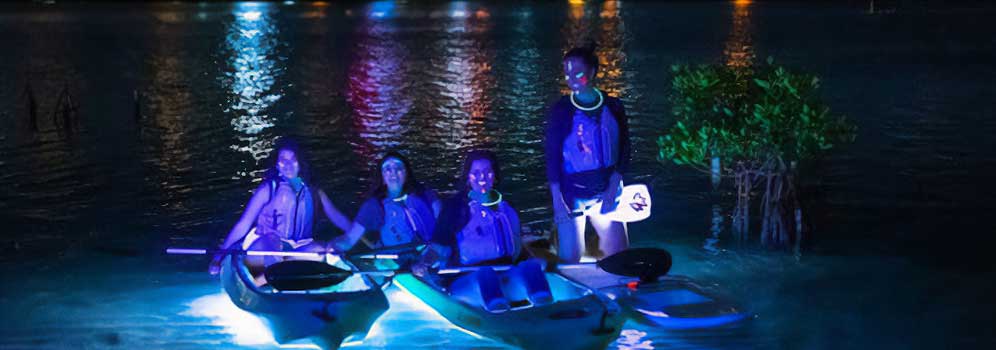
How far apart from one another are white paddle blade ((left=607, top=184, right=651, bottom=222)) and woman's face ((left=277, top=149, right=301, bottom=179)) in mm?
2389

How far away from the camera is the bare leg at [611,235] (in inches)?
381

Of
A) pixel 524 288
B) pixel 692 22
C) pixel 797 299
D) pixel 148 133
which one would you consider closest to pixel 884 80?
pixel 148 133

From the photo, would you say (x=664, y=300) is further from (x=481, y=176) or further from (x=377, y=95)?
(x=377, y=95)

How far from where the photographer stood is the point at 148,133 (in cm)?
1877

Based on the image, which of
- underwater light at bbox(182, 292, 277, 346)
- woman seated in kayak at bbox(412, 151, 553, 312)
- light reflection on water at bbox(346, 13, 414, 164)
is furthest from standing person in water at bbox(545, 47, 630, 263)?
light reflection on water at bbox(346, 13, 414, 164)

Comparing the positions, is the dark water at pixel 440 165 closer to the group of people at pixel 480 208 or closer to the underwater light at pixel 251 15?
the group of people at pixel 480 208

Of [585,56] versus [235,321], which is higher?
[585,56]

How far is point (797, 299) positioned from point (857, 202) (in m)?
3.71

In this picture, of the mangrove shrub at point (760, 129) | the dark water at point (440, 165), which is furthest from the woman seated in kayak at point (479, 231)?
the mangrove shrub at point (760, 129)

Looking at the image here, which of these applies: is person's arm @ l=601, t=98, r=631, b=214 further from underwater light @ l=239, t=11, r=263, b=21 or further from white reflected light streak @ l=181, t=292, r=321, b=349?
underwater light @ l=239, t=11, r=263, b=21

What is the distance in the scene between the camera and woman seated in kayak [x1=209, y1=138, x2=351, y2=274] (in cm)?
961

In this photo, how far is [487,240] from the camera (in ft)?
29.6

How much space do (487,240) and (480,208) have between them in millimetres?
234

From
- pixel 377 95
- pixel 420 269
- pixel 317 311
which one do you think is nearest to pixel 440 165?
pixel 420 269
